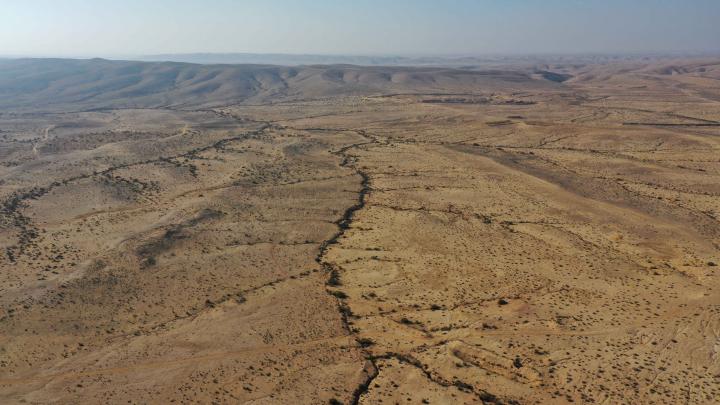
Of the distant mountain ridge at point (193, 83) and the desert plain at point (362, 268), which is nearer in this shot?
the desert plain at point (362, 268)

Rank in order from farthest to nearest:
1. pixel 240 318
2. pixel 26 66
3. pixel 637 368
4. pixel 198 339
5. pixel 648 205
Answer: pixel 26 66 → pixel 648 205 → pixel 240 318 → pixel 198 339 → pixel 637 368

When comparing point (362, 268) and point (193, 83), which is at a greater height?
point (193, 83)

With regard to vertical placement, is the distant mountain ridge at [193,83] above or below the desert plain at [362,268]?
above

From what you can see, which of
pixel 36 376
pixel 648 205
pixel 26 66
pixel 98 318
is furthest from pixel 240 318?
pixel 26 66

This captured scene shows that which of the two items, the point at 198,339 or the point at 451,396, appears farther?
the point at 198,339

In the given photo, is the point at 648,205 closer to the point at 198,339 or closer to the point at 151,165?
the point at 198,339

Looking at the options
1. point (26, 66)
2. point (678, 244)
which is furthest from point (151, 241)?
point (26, 66)

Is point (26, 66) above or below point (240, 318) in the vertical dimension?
above

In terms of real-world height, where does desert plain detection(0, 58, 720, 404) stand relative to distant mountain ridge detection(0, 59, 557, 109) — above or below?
below

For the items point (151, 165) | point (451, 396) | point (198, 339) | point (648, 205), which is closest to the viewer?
point (451, 396)

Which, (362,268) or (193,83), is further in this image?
(193,83)

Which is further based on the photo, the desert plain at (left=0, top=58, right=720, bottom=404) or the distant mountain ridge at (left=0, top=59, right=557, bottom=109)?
the distant mountain ridge at (left=0, top=59, right=557, bottom=109)
